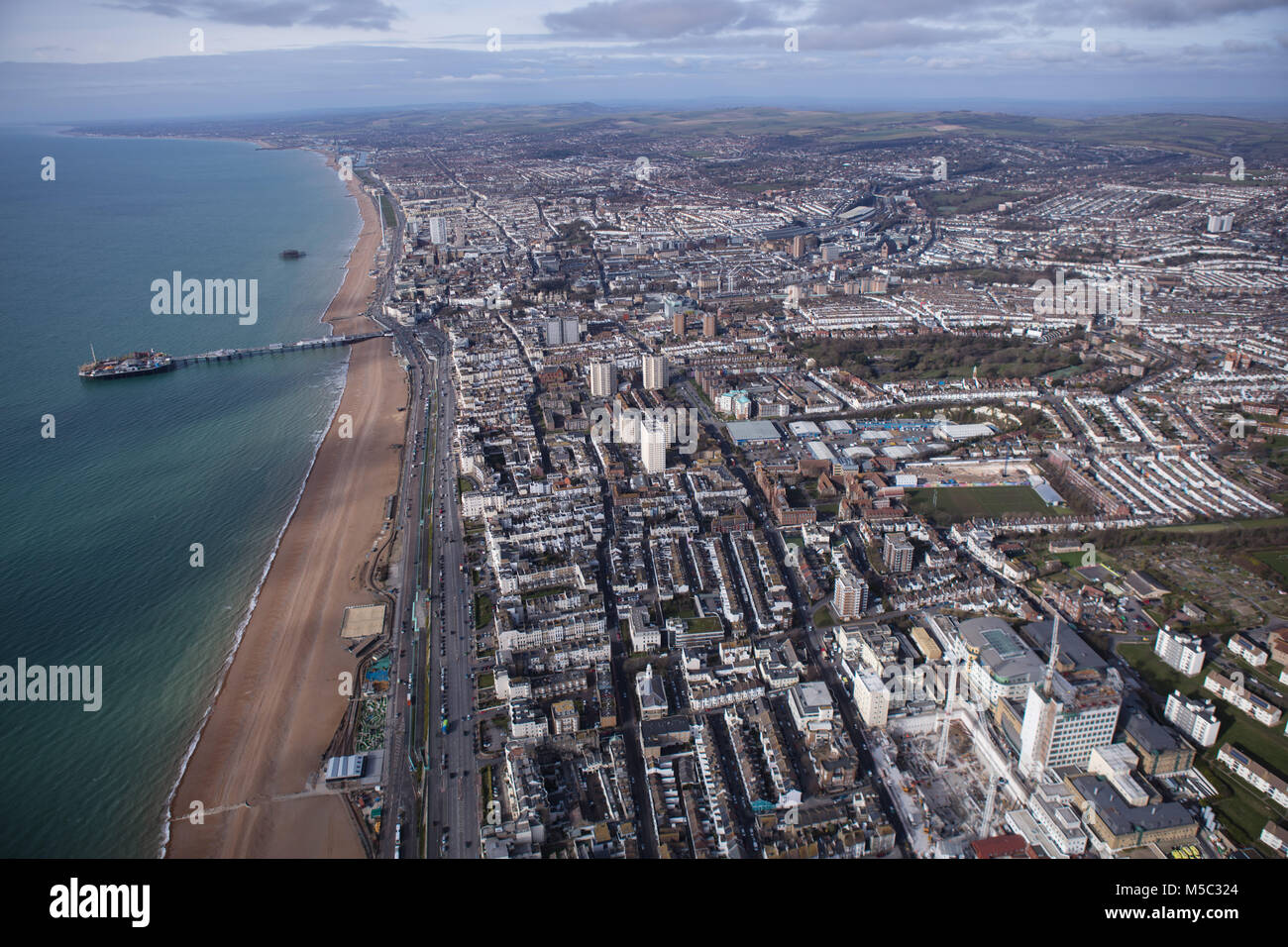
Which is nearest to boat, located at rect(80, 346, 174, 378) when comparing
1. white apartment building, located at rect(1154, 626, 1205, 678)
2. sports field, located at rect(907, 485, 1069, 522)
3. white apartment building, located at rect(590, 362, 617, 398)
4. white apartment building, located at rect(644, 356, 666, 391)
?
white apartment building, located at rect(590, 362, 617, 398)

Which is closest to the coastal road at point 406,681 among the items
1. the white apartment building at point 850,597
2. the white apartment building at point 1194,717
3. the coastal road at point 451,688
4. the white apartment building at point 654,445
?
the coastal road at point 451,688

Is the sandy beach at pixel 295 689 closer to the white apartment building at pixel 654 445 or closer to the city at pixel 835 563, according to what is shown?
the city at pixel 835 563

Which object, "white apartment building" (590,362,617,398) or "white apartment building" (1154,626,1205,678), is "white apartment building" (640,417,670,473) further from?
"white apartment building" (1154,626,1205,678)

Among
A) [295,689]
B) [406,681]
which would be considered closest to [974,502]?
[406,681]

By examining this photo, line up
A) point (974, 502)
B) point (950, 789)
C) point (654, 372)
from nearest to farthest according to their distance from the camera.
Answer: point (950, 789)
point (974, 502)
point (654, 372)

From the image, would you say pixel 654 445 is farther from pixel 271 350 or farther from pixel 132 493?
pixel 271 350
